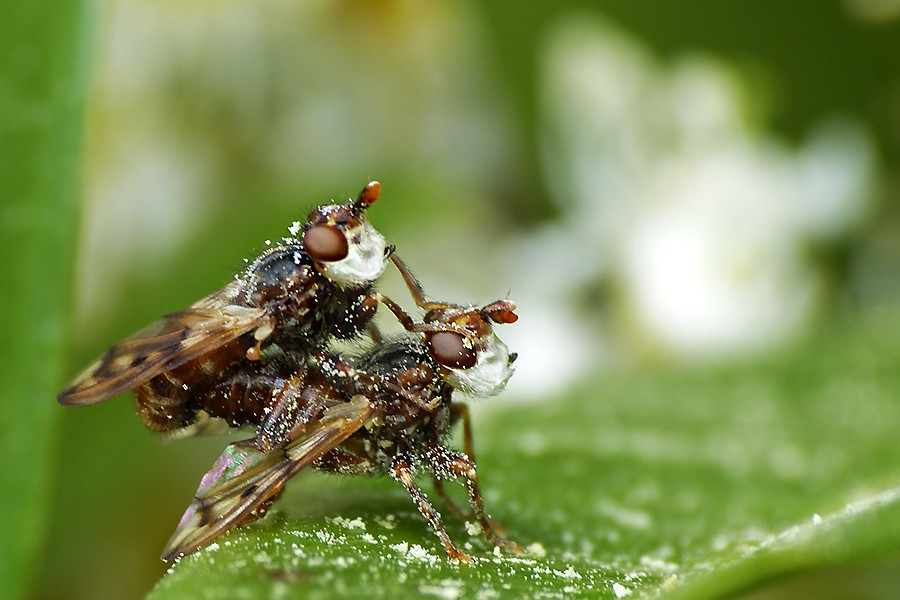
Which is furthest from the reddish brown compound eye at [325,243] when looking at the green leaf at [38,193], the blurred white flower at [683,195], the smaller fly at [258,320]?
the blurred white flower at [683,195]

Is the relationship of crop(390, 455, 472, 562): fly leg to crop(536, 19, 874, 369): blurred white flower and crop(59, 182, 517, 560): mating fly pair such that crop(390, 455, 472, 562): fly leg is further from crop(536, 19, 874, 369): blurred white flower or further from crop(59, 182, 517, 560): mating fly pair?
crop(536, 19, 874, 369): blurred white flower

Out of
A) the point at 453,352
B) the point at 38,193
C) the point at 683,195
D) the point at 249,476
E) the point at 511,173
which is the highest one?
the point at 511,173

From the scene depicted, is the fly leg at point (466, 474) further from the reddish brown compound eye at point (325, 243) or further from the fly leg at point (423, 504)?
the reddish brown compound eye at point (325, 243)

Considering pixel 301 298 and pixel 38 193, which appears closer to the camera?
pixel 301 298

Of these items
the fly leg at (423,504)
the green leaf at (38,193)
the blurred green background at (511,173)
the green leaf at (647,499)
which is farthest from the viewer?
the blurred green background at (511,173)

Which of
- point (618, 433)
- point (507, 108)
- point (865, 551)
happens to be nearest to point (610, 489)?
point (618, 433)

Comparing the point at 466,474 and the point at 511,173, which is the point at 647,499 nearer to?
the point at 466,474

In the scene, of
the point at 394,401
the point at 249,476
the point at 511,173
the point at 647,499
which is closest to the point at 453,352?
the point at 394,401
